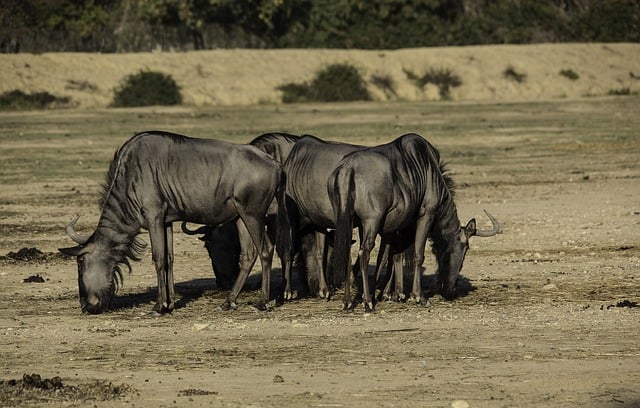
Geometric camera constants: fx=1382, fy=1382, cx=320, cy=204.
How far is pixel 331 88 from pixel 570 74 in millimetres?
11501

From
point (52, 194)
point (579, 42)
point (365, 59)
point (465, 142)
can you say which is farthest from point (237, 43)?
point (52, 194)

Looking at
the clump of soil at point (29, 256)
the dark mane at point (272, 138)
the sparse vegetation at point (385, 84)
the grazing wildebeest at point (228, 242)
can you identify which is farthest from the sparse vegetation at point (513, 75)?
the grazing wildebeest at point (228, 242)

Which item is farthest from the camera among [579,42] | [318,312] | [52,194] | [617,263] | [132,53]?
[579,42]

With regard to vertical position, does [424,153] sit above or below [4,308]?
above

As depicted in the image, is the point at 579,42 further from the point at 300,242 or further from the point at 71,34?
the point at 300,242

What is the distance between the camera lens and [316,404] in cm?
970

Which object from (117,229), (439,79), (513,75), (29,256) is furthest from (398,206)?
(513,75)

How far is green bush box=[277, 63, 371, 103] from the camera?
52.0 metres

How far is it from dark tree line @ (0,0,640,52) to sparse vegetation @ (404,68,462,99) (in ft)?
28.5

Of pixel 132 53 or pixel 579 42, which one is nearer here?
pixel 132 53

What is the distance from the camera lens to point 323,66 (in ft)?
182

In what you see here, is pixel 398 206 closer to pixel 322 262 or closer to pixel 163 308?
pixel 322 262

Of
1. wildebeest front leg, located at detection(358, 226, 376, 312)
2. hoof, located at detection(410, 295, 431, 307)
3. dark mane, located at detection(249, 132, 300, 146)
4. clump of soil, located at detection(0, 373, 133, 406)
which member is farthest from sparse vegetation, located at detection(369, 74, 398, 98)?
clump of soil, located at detection(0, 373, 133, 406)

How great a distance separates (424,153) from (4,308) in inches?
177
